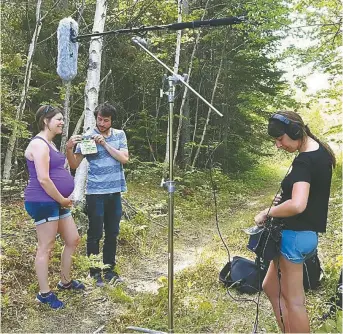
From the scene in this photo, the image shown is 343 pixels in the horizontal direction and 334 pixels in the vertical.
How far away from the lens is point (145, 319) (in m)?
2.94

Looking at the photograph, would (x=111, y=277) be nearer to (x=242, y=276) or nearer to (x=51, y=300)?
(x=51, y=300)

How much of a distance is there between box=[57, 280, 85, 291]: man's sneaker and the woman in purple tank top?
261mm

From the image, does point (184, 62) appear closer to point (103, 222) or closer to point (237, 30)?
point (237, 30)

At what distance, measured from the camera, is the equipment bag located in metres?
3.47

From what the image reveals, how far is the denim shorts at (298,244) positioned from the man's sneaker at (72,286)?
2.00 metres

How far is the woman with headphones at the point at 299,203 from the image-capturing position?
2.03 m

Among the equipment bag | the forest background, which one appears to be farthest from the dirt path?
the equipment bag

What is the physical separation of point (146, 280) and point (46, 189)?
5.27ft

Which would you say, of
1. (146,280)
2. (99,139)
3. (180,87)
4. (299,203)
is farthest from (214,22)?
(180,87)

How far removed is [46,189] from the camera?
2.88 meters

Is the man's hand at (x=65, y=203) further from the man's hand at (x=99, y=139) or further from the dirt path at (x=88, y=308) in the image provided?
the dirt path at (x=88, y=308)

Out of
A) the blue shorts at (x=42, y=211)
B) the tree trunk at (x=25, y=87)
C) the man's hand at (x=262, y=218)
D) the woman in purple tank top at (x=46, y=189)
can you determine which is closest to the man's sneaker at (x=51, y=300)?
the woman in purple tank top at (x=46, y=189)

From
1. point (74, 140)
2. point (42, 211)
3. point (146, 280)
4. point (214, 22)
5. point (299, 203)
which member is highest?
point (214, 22)

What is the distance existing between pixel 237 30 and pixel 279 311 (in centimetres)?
963
